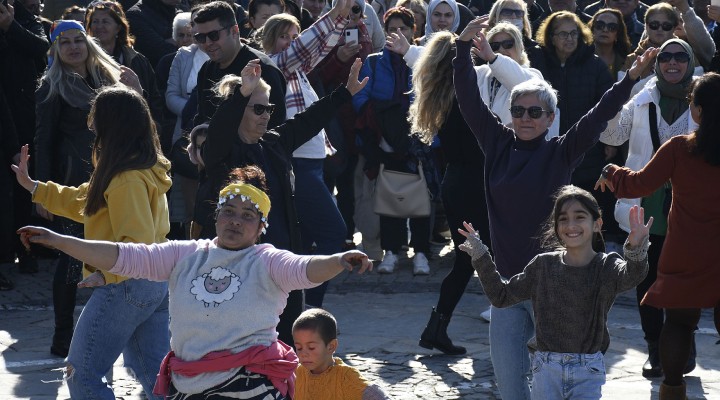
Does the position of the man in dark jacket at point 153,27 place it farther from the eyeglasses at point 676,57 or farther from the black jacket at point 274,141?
the eyeglasses at point 676,57

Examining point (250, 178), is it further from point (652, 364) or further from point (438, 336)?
point (652, 364)

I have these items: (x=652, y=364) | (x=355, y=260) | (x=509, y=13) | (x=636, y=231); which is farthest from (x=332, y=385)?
(x=509, y=13)

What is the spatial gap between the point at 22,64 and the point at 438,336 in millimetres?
4612

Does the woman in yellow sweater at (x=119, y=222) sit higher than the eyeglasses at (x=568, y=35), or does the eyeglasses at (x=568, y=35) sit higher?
the eyeglasses at (x=568, y=35)

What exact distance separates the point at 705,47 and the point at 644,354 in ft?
10.5

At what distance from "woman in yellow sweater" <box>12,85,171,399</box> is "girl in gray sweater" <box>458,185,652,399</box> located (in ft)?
4.99

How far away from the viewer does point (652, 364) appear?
7887mm

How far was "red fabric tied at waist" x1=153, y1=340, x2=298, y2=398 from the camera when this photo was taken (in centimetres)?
504

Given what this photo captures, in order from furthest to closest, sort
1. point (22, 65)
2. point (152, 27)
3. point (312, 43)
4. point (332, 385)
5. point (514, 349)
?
point (152, 27) → point (22, 65) → point (312, 43) → point (514, 349) → point (332, 385)

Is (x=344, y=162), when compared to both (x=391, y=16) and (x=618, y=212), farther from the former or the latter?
(x=618, y=212)

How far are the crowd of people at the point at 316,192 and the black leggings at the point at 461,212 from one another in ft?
0.04

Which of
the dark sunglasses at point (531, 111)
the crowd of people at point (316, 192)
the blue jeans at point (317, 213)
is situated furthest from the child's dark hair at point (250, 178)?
the blue jeans at point (317, 213)

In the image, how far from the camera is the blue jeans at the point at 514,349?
627cm

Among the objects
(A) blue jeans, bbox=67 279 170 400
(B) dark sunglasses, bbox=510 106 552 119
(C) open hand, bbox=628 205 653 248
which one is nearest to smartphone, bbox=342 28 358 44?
(B) dark sunglasses, bbox=510 106 552 119
